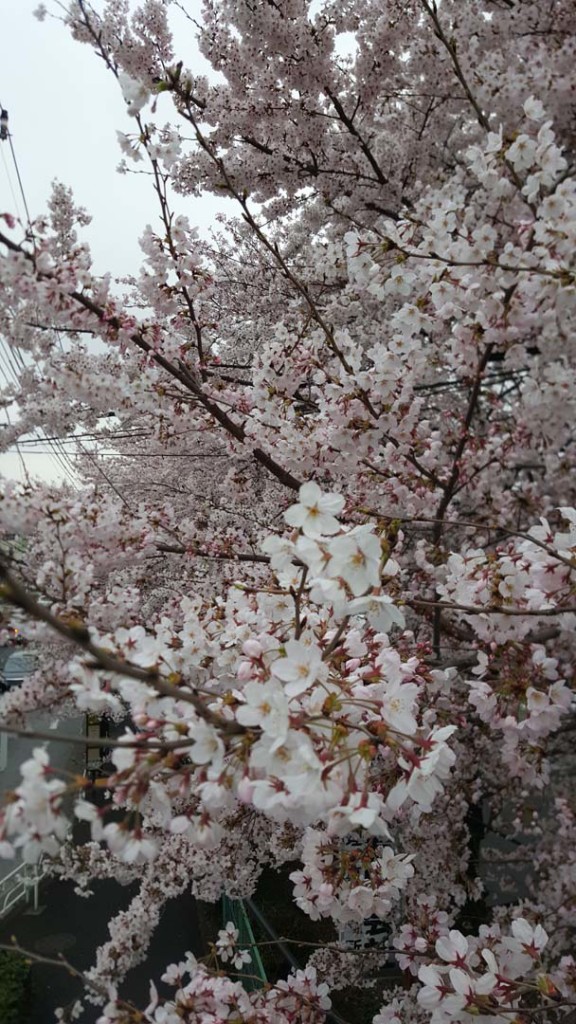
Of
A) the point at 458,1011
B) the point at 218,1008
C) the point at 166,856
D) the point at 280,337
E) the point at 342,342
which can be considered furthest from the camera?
the point at 166,856

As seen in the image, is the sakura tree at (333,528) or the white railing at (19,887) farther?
the white railing at (19,887)

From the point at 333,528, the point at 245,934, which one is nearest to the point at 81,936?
the point at 245,934

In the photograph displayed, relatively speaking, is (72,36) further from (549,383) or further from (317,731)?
(317,731)

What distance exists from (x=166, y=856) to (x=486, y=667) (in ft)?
10.9

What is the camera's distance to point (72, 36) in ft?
14.3

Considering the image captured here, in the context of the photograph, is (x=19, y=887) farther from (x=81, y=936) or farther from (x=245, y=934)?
(x=245, y=934)

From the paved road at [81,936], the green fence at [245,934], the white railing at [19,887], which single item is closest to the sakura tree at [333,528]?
the green fence at [245,934]

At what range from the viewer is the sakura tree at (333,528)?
1330 millimetres

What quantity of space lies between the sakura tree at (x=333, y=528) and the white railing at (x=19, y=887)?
14.8 ft

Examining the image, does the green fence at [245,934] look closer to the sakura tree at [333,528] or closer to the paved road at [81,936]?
the sakura tree at [333,528]

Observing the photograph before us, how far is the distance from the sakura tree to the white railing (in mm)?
4520

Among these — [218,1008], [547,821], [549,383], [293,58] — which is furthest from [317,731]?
[547,821]

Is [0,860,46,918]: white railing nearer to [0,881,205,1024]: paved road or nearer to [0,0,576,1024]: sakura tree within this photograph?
[0,881,205,1024]: paved road

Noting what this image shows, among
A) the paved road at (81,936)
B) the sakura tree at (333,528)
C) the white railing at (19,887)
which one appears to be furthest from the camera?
the white railing at (19,887)
